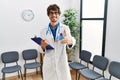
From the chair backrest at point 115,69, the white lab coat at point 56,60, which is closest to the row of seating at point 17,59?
the white lab coat at point 56,60

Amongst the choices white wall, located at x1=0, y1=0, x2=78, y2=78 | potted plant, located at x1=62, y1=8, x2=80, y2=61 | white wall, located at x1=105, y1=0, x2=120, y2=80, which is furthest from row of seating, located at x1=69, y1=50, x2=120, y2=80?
white wall, located at x1=0, y1=0, x2=78, y2=78

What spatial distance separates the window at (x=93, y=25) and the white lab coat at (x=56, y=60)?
1.49 meters

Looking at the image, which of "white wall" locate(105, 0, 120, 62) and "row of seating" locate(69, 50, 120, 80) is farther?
"white wall" locate(105, 0, 120, 62)

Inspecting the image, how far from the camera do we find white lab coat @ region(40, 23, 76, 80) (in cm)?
187

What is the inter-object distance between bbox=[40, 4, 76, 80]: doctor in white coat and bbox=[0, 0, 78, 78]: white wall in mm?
1856

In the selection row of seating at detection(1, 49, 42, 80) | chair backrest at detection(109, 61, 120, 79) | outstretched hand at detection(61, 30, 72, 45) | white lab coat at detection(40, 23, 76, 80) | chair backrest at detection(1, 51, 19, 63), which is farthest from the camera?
chair backrest at detection(1, 51, 19, 63)

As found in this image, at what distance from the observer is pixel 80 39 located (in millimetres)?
3898

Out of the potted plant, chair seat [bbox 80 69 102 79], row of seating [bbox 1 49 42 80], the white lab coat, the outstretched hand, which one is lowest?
chair seat [bbox 80 69 102 79]

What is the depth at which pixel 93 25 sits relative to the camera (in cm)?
348

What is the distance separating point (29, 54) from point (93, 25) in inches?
72.1

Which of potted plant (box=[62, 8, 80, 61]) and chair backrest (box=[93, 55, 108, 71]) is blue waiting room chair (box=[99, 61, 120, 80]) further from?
potted plant (box=[62, 8, 80, 61])

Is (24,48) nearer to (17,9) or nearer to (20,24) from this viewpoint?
(20,24)

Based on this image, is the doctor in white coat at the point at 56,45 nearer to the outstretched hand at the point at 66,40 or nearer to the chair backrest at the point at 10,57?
the outstretched hand at the point at 66,40

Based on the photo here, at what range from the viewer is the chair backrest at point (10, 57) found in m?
3.41
